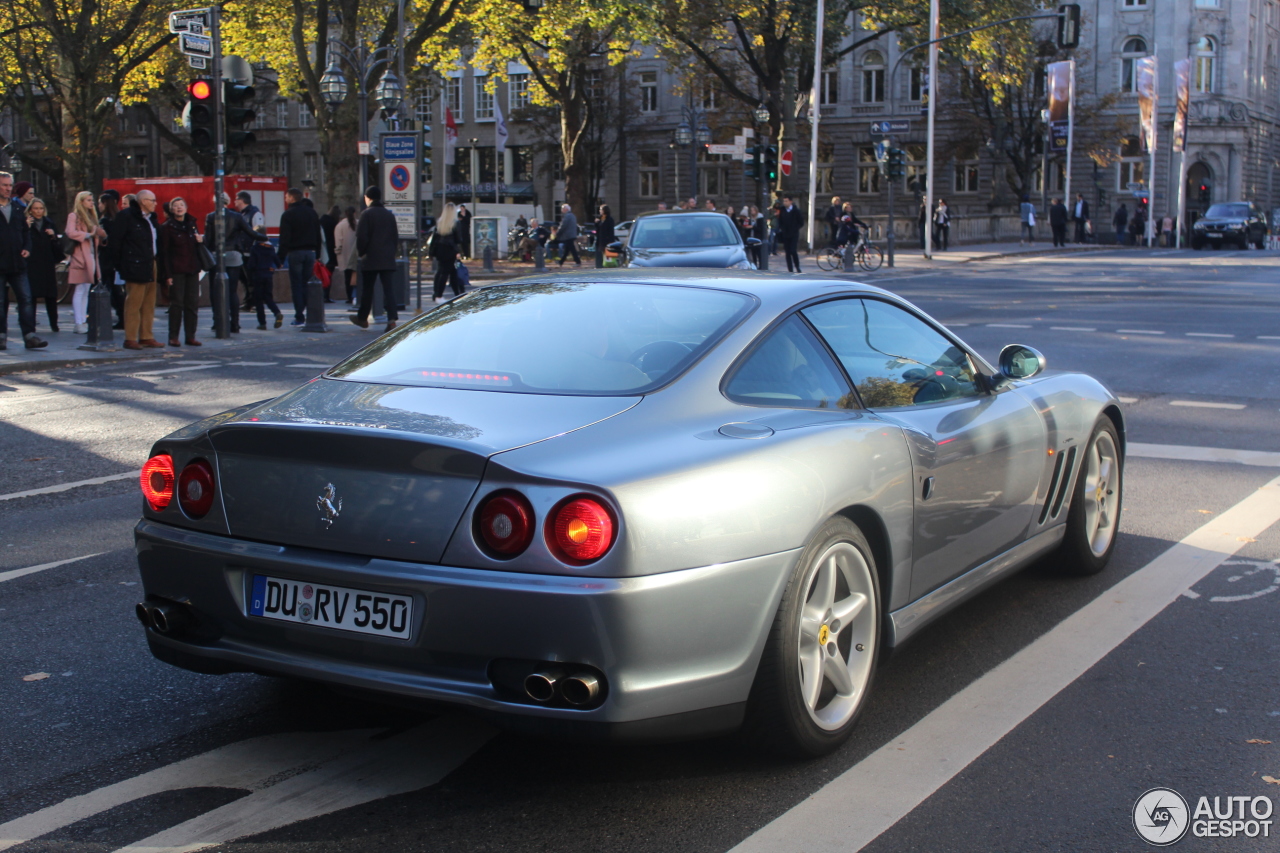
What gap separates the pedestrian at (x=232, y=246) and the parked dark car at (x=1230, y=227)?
43.3 meters

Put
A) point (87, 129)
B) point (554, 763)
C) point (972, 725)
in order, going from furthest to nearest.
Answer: point (87, 129) → point (972, 725) → point (554, 763)

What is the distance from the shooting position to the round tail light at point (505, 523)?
122 inches

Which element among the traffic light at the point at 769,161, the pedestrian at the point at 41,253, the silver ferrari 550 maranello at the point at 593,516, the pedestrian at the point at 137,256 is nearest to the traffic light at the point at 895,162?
the traffic light at the point at 769,161

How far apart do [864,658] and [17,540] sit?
4.41 m

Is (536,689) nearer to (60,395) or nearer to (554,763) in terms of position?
(554,763)

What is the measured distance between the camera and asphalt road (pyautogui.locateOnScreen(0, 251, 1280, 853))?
319cm

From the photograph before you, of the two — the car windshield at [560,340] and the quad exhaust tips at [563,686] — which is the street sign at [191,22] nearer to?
the car windshield at [560,340]

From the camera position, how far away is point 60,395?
12.2m

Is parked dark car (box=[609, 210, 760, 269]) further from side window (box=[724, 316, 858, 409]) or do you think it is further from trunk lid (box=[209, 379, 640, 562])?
trunk lid (box=[209, 379, 640, 562])

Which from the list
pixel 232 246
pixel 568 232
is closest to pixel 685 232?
pixel 232 246

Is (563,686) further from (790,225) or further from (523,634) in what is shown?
(790,225)

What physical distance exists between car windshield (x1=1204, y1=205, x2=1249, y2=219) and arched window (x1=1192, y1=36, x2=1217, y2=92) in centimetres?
1646

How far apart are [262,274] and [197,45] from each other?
11.5 feet

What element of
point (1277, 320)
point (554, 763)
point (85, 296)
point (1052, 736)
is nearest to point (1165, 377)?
point (1277, 320)
